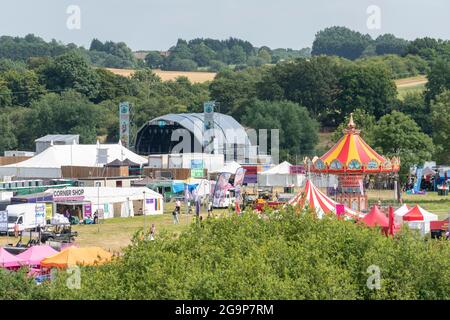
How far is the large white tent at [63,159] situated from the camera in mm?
64562

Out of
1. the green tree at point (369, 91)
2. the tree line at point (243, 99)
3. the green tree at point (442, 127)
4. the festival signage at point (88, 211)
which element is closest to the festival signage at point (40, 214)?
the festival signage at point (88, 211)

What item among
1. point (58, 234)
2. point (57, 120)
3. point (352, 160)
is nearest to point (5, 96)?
point (57, 120)

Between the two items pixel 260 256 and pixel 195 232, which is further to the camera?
pixel 195 232

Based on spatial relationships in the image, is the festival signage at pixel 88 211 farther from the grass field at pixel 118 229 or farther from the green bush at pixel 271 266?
the green bush at pixel 271 266

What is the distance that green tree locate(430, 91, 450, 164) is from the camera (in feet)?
221

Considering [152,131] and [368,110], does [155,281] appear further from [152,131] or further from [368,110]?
[368,110]

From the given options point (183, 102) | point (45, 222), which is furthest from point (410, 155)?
point (183, 102)

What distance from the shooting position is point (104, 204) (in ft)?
160

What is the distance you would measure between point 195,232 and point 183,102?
265 ft

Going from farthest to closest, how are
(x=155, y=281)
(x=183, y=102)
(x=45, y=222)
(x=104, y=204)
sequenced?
(x=183, y=102) → (x=104, y=204) → (x=45, y=222) → (x=155, y=281)

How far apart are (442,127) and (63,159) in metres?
25.0

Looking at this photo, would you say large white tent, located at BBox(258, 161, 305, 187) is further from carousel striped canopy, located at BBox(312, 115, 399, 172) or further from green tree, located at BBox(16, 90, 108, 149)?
green tree, located at BBox(16, 90, 108, 149)

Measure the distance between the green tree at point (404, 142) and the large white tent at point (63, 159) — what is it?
594 inches

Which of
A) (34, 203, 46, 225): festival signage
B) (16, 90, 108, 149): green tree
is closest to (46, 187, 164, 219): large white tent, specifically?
(34, 203, 46, 225): festival signage
